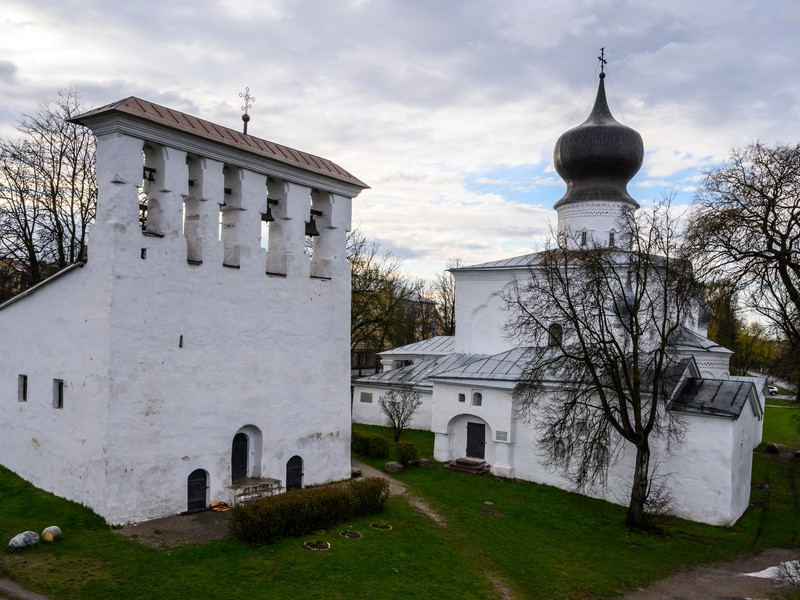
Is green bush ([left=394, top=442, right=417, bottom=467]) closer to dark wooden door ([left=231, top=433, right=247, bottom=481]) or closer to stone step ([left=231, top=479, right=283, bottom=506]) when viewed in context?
stone step ([left=231, top=479, right=283, bottom=506])

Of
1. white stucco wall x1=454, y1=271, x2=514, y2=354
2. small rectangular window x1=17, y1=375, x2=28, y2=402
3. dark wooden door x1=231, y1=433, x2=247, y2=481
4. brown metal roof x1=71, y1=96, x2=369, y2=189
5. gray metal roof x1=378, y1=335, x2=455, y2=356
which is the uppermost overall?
brown metal roof x1=71, y1=96, x2=369, y2=189

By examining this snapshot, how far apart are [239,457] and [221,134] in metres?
7.24

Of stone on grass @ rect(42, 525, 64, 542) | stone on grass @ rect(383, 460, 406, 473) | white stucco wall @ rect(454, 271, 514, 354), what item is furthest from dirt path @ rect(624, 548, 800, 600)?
white stucco wall @ rect(454, 271, 514, 354)

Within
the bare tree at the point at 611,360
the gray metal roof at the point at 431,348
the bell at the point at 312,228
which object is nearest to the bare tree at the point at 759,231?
the bare tree at the point at 611,360

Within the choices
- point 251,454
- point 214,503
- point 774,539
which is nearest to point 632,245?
point 774,539

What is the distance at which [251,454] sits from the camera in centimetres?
1425

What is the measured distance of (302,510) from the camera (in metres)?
12.2

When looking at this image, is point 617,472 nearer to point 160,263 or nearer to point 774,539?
point 774,539

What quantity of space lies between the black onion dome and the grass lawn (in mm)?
12186

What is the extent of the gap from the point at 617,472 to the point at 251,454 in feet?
33.6

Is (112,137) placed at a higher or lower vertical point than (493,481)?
higher

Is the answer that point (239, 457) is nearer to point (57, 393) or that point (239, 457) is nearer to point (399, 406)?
point (57, 393)

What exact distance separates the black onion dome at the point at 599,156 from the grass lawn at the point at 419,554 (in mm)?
12186

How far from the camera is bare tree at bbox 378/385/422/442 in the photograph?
22.1m
